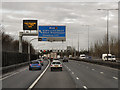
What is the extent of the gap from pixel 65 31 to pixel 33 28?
20.3ft

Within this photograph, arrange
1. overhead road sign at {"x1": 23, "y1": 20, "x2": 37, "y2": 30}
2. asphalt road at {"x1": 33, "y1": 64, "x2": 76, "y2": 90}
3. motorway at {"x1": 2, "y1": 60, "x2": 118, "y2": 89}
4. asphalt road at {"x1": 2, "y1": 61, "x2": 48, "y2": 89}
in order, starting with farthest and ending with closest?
overhead road sign at {"x1": 23, "y1": 20, "x2": 37, "y2": 30} < asphalt road at {"x1": 2, "y1": 61, "x2": 48, "y2": 89} < motorway at {"x1": 2, "y1": 60, "x2": 118, "y2": 89} < asphalt road at {"x1": 33, "y1": 64, "x2": 76, "y2": 90}

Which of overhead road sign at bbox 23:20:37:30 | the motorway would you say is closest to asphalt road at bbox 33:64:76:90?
the motorway

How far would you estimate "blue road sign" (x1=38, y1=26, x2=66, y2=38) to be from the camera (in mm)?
46547

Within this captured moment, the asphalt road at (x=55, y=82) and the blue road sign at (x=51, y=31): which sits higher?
the blue road sign at (x=51, y=31)

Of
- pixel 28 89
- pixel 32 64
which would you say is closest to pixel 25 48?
pixel 32 64

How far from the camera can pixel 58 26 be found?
1839 inches

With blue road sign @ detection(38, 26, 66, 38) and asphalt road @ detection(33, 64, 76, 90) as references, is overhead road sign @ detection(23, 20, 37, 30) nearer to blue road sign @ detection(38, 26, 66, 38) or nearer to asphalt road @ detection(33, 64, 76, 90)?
blue road sign @ detection(38, 26, 66, 38)

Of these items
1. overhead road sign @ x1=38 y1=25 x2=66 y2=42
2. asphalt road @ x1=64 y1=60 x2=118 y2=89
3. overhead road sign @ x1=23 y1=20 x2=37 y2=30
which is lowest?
asphalt road @ x1=64 y1=60 x2=118 y2=89

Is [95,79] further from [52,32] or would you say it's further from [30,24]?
[30,24]

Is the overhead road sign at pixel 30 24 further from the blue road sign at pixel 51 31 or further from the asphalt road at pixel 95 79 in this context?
the asphalt road at pixel 95 79

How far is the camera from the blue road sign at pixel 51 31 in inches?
1833

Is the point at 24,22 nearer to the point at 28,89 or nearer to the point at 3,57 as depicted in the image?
the point at 3,57

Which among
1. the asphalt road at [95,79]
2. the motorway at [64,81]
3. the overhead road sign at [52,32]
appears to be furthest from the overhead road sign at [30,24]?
the motorway at [64,81]

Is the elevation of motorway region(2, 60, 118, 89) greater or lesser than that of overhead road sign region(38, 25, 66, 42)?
lesser
